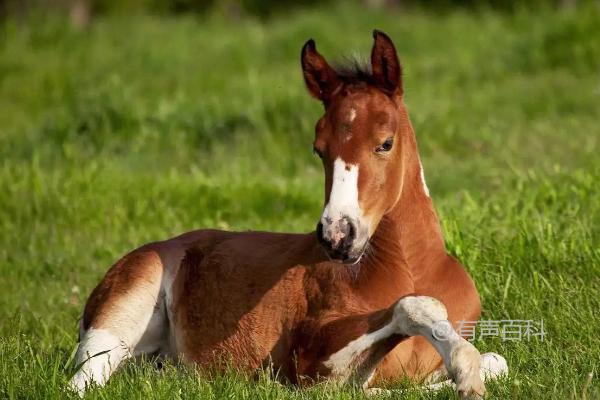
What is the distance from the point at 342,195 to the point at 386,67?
0.71 meters

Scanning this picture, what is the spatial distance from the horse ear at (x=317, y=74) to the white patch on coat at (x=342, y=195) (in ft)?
1.72

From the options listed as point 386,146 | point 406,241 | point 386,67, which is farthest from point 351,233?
point 386,67

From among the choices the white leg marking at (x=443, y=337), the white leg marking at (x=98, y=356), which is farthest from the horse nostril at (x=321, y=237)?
the white leg marking at (x=98, y=356)

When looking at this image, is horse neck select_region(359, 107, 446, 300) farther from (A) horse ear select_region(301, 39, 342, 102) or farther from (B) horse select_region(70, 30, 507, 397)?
(A) horse ear select_region(301, 39, 342, 102)

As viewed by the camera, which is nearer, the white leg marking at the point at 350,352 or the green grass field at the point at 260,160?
the white leg marking at the point at 350,352

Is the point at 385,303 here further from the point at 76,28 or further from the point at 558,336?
the point at 76,28

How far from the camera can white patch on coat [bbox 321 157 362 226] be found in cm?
505

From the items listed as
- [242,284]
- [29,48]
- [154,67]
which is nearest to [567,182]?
[242,284]

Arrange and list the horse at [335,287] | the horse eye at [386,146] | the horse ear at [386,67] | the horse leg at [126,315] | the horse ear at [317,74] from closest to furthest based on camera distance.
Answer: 1. the horse at [335,287]
2. the horse eye at [386,146]
3. the horse ear at [386,67]
4. the horse ear at [317,74]
5. the horse leg at [126,315]

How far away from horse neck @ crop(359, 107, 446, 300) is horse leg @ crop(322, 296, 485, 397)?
0.32m

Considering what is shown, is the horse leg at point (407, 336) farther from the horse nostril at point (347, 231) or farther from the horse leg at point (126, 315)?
the horse leg at point (126, 315)

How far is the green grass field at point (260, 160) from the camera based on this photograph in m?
5.99

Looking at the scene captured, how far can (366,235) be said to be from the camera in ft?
16.9

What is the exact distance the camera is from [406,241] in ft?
18.4
